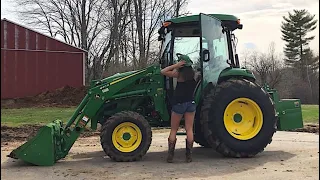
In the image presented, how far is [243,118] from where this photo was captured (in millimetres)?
7297

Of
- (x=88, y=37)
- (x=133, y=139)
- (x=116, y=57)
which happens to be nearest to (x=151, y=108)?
(x=133, y=139)

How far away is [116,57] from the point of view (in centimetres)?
3231

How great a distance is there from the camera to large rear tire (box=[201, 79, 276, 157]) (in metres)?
6.94

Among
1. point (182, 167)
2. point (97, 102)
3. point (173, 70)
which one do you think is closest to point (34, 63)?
point (97, 102)

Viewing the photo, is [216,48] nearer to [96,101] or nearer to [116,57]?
[96,101]

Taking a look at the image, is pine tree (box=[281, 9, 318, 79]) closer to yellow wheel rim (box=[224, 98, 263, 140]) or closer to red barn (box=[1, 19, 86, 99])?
red barn (box=[1, 19, 86, 99])

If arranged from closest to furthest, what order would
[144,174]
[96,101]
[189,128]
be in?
[144,174] → [189,128] → [96,101]

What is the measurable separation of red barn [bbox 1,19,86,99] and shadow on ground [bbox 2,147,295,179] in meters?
16.3

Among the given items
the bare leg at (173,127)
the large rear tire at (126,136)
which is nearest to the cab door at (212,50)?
the bare leg at (173,127)

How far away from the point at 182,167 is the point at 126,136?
117 cm

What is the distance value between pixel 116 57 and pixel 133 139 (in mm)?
25765

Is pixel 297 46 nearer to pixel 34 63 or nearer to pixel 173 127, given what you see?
pixel 34 63

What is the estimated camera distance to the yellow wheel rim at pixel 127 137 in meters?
6.89

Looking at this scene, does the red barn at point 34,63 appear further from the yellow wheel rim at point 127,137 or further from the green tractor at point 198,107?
the yellow wheel rim at point 127,137
